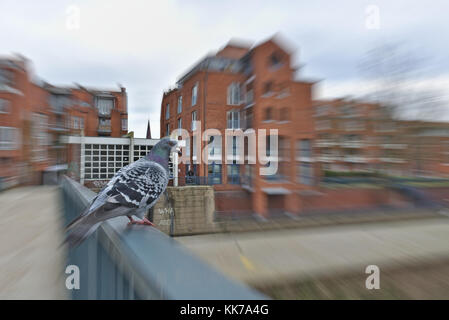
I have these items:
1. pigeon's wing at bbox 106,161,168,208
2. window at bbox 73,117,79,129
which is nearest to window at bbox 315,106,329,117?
pigeon's wing at bbox 106,161,168,208

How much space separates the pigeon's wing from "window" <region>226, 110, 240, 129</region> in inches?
73.7

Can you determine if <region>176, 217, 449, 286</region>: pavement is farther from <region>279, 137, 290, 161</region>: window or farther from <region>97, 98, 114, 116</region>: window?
<region>97, 98, 114, 116</region>: window

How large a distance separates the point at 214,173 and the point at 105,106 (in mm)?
1336

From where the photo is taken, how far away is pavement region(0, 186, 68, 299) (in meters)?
0.77

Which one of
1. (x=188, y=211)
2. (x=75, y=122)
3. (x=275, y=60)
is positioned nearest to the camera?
(x=75, y=122)

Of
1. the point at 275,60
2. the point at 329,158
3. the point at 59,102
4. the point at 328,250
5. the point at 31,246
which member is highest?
the point at 275,60

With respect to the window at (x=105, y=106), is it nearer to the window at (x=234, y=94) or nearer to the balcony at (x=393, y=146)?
the window at (x=234, y=94)

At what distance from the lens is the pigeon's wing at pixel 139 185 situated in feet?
2.16

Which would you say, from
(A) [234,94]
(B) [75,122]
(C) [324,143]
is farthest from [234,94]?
(B) [75,122]

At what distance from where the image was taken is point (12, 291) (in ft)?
2.34

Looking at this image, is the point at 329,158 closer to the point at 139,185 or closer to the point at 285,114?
the point at 285,114

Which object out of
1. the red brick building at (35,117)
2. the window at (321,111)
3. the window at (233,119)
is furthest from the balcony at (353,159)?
the red brick building at (35,117)

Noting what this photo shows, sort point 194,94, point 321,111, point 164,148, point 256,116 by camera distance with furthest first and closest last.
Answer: point 194,94, point 256,116, point 321,111, point 164,148

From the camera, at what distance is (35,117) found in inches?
62.9
